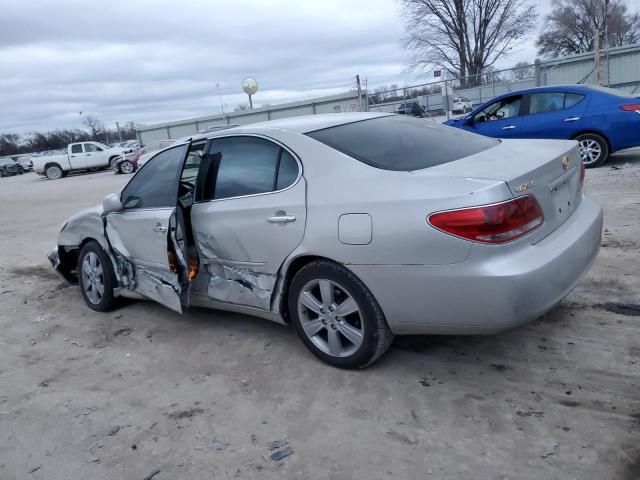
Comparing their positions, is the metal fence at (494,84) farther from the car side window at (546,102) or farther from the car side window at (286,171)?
the car side window at (286,171)

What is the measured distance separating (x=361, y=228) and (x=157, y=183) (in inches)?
83.2

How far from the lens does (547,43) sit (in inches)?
2196

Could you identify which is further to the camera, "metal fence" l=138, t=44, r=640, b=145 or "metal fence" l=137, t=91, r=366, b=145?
"metal fence" l=137, t=91, r=366, b=145

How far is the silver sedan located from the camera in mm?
2695

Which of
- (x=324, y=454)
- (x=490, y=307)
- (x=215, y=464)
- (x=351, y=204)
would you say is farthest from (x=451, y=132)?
(x=215, y=464)

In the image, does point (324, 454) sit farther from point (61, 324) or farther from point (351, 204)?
point (61, 324)

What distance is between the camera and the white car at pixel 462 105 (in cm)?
2151

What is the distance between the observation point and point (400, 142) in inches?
137

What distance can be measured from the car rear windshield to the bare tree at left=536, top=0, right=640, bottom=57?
53.2m

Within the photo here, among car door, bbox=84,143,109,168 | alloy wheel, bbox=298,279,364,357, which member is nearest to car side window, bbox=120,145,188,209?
alloy wheel, bbox=298,279,364,357

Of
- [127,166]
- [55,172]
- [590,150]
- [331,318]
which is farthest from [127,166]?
[331,318]

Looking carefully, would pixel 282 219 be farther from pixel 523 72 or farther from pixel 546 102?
pixel 523 72

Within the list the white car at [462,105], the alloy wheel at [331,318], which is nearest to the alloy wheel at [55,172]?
the white car at [462,105]

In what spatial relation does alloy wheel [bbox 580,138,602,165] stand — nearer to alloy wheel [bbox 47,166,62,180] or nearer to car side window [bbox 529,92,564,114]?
car side window [bbox 529,92,564,114]
